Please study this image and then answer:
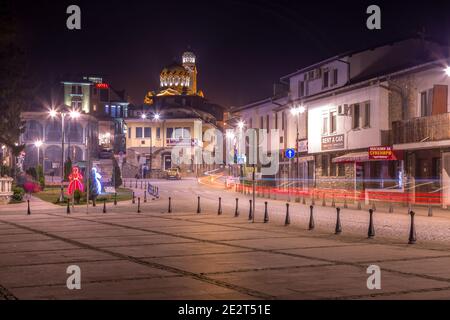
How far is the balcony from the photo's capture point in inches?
1391

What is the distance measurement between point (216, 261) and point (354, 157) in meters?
30.8

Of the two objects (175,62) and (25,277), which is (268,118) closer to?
(25,277)

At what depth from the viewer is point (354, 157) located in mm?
44000

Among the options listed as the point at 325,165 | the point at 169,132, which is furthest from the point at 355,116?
the point at 169,132

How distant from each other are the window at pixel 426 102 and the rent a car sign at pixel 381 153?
9.35 feet

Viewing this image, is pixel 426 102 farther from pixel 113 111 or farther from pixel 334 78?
pixel 113 111

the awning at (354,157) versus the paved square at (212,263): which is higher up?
the awning at (354,157)

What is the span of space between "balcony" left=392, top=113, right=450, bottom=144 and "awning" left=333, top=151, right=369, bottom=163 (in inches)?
107

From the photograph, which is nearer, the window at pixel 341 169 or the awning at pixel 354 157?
the awning at pixel 354 157

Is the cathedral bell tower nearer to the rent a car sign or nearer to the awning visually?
the awning

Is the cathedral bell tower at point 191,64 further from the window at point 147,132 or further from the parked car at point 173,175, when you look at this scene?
the parked car at point 173,175

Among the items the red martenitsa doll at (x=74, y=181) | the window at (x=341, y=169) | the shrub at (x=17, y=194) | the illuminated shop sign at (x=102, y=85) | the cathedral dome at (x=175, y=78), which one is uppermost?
the cathedral dome at (x=175, y=78)

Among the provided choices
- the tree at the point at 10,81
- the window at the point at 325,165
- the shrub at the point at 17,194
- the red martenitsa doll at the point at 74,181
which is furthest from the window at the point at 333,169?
the tree at the point at 10,81

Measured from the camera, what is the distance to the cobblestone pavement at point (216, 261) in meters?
10.7
